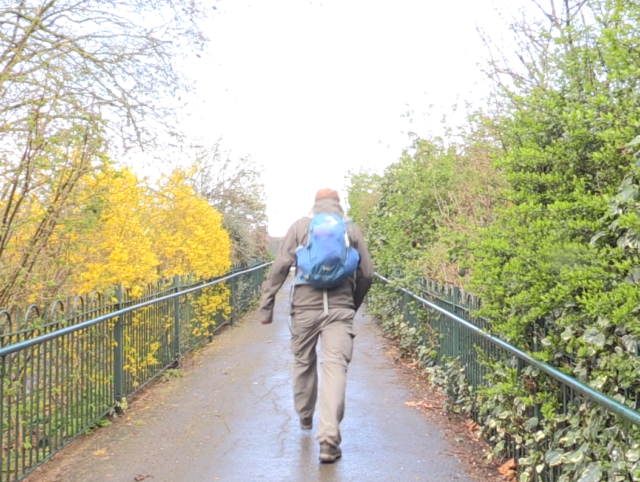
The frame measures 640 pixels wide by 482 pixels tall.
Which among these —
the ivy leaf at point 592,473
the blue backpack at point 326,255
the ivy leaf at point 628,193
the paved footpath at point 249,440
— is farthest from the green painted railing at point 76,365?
the ivy leaf at point 628,193

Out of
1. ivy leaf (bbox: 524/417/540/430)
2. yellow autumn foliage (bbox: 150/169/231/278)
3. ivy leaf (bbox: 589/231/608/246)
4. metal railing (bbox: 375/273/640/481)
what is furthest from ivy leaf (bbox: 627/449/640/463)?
yellow autumn foliage (bbox: 150/169/231/278)

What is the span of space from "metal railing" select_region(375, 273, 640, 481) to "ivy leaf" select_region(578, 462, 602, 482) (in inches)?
10.7

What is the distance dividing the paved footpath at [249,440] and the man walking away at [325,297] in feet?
1.04

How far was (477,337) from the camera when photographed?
17.1ft

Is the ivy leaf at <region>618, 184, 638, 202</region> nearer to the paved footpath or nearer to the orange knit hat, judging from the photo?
the paved footpath

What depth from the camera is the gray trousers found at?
4.63 meters

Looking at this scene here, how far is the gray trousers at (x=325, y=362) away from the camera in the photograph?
182 inches

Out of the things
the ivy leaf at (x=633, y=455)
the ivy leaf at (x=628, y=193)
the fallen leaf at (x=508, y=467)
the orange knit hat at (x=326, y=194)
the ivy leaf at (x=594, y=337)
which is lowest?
the fallen leaf at (x=508, y=467)

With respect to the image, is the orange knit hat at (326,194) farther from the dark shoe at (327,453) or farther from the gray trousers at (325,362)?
the dark shoe at (327,453)

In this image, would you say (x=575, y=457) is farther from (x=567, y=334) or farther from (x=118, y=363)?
(x=118, y=363)

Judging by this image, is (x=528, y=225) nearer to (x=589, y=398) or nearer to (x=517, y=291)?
(x=517, y=291)

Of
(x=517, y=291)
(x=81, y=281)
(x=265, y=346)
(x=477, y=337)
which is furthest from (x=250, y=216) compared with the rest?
(x=517, y=291)

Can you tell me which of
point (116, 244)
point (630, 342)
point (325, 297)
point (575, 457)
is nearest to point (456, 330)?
point (325, 297)

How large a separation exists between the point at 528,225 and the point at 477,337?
66.8 inches
